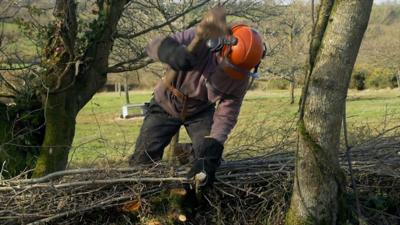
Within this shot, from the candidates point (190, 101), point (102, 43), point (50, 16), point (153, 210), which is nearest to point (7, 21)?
point (50, 16)

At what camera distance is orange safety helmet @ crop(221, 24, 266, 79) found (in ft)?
13.4

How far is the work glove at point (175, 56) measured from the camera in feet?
13.4

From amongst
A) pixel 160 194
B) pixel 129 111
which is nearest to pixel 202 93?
pixel 160 194

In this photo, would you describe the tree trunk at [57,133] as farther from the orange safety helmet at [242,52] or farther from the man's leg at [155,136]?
the orange safety helmet at [242,52]

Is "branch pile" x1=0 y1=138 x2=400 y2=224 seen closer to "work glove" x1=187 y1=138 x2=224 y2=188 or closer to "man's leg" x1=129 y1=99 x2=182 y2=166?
"work glove" x1=187 y1=138 x2=224 y2=188

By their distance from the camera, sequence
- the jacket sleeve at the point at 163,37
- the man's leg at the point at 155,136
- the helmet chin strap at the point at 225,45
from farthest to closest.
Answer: the man's leg at the point at 155,136
the jacket sleeve at the point at 163,37
the helmet chin strap at the point at 225,45

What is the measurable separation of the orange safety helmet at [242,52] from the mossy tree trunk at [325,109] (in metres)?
0.44

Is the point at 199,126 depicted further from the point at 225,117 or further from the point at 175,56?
the point at 175,56

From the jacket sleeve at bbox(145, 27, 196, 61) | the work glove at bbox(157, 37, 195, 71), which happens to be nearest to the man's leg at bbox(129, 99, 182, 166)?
the jacket sleeve at bbox(145, 27, 196, 61)

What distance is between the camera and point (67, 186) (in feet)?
13.8

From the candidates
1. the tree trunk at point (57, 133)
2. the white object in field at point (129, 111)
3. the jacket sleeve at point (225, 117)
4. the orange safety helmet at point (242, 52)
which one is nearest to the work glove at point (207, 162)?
the jacket sleeve at point (225, 117)

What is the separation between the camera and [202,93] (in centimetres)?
469

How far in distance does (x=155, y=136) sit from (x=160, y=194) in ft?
2.54

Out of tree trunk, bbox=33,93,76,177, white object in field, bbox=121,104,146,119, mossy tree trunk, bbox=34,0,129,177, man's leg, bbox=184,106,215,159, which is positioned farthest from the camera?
white object in field, bbox=121,104,146,119
